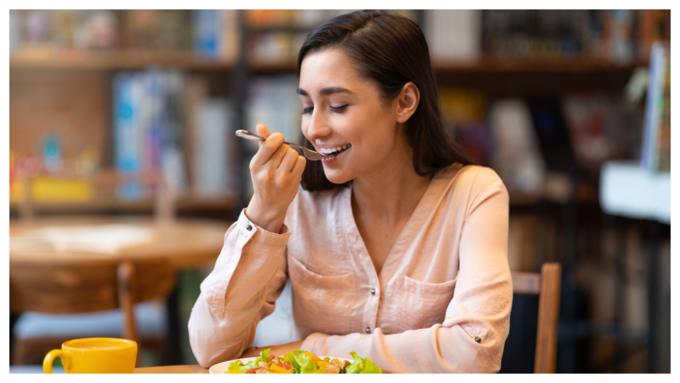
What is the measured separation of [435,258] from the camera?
41.7 inches

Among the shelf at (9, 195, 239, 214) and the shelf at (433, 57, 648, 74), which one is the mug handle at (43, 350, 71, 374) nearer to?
the shelf at (9, 195, 239, 214)

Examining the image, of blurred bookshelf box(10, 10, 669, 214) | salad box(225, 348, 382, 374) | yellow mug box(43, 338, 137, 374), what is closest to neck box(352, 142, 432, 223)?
salad box(225, 348, 382, 374)

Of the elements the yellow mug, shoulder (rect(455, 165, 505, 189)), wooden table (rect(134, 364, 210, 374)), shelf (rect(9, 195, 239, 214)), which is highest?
shoulder (rect(455, 165, 505, 189))

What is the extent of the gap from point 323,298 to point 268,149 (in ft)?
0.99

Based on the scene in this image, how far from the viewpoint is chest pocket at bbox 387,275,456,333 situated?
1.04 metres

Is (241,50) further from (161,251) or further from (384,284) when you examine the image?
(384,284)

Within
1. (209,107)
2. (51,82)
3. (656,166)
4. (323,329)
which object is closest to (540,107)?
(656,166)

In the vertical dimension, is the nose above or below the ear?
below

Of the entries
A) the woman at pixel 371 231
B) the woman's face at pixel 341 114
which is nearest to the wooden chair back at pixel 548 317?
the woman at pixel 371 231

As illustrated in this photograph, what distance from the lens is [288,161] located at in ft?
3.01

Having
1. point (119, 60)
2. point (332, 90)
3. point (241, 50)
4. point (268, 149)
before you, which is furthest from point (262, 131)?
point (119, 60)

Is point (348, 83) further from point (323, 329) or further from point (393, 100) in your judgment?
point (323, 329)

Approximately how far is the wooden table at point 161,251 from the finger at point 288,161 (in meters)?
0.79
